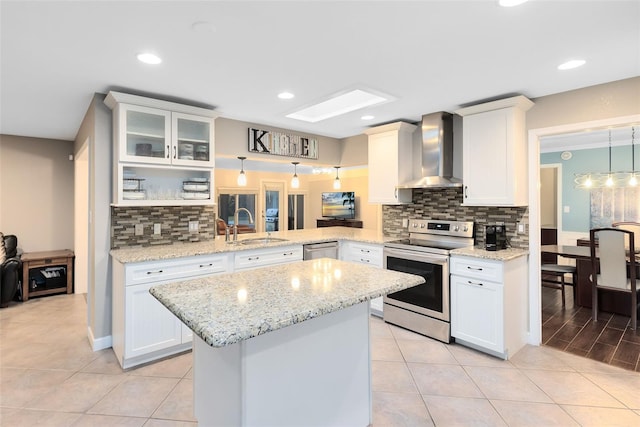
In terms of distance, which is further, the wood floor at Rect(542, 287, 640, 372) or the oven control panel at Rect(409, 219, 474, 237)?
the oven control panel at Rect(409, 219, 474, 237)

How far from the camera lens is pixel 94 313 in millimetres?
3000

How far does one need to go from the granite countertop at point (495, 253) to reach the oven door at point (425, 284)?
186 mm

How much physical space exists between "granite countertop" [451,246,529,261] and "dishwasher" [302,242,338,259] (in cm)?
145

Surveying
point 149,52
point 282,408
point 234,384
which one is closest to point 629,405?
point 282,408

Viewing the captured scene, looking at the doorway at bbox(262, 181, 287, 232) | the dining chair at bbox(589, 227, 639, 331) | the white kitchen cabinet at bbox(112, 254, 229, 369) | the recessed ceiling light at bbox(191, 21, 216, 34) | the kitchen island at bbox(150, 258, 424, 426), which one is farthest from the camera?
the doorway at bbox(262, 181, 287, 232)

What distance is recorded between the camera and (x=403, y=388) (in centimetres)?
239

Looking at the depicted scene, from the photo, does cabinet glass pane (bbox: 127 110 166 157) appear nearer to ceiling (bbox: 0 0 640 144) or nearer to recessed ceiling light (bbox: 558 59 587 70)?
ceiling (bbox: 0 0 640 144)

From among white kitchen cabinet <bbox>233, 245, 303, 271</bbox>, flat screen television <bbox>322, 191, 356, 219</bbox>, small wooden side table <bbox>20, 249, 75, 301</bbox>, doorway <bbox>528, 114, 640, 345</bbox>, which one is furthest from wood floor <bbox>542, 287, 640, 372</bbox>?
small wooden side table <bbox>20, 249, 75, 301</bbox>

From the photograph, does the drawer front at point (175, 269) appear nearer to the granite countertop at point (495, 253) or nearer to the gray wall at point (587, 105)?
the granite countertop at point (495, 253)

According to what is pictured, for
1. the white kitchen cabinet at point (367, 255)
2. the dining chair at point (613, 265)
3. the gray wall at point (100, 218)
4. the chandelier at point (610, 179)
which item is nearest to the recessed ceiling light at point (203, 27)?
the gray wall at point (100, 218)

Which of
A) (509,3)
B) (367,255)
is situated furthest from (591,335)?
(509,3)

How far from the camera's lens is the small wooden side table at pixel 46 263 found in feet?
14.4

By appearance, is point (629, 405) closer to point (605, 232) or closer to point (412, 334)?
point (412, 334)

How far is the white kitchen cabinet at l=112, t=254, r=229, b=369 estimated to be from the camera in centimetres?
261
